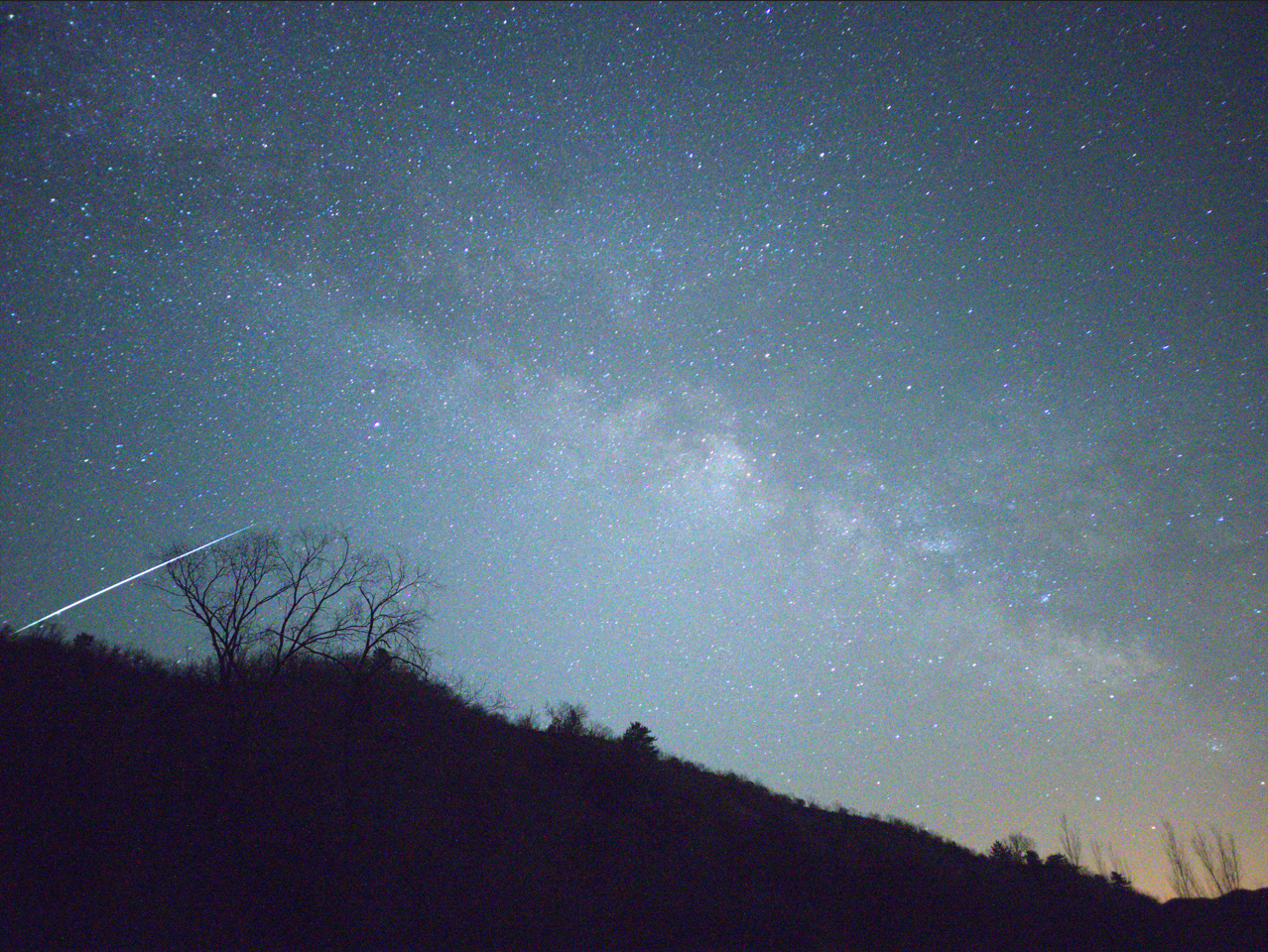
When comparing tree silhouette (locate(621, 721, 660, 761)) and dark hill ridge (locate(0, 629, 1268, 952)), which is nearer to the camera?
dark hill ridge (locate(0, 629, 1268, 952))

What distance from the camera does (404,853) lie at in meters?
11.9

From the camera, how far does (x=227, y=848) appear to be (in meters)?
10.8

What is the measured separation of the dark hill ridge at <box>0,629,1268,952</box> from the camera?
31.5 feet

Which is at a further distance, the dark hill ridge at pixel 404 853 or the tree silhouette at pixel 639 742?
the tree silhouette at pixel 639 742

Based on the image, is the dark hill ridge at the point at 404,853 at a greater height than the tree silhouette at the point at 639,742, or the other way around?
the tree silhouette at the point at 639,742

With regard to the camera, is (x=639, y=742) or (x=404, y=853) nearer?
(x=404, y=853)

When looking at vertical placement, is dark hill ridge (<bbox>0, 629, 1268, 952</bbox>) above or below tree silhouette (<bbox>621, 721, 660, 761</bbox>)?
below

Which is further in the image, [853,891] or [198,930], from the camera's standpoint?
[853,891]

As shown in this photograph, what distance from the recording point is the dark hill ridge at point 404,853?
961 centimetres

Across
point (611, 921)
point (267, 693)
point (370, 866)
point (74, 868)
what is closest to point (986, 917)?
point (611, 921)

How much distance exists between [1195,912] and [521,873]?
24.0m

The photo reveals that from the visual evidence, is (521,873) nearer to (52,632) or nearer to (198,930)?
(198,930)

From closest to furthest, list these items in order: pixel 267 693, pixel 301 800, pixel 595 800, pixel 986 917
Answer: pixel 301 800 → pixel 986 917 → pixel 595 800 → pixel 267 693

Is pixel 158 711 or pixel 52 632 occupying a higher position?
pixel 52 632
